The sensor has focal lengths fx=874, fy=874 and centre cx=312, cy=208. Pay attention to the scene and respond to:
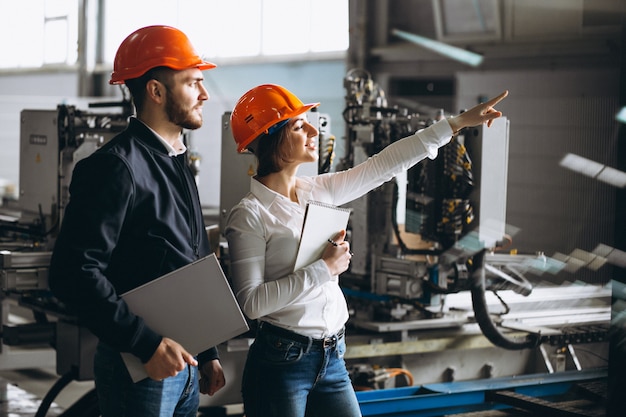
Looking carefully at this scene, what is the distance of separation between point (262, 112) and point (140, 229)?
56cm

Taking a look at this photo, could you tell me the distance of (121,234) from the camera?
197 cm

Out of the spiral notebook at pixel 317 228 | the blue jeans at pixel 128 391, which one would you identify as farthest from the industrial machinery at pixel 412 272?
the blue jeans at pixel 128 391

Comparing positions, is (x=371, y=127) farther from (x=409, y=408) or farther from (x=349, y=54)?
(x=349, y=54)

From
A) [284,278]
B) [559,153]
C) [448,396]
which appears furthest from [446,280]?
[559,153]

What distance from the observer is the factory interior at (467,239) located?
3.98 m

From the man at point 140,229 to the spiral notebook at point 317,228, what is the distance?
0.83 feet

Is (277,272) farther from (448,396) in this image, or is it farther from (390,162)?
(448,396)

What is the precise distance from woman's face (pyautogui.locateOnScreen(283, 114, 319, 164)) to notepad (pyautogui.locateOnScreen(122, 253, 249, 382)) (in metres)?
0.46

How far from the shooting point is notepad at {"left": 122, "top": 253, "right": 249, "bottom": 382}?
1958 millimetres

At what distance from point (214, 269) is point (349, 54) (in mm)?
8121

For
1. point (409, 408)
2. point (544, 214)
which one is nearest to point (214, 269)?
point (409, 408)

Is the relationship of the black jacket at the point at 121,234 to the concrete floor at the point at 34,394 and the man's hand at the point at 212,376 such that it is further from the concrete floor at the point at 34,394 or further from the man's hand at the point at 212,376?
the concrete floor at the point at 34,394

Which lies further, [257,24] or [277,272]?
[257,24]

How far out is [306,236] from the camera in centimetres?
219
